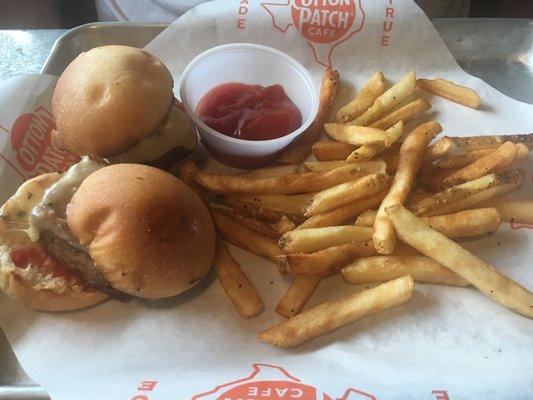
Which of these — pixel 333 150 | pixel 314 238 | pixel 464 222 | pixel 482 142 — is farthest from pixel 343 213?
pixel 482 142

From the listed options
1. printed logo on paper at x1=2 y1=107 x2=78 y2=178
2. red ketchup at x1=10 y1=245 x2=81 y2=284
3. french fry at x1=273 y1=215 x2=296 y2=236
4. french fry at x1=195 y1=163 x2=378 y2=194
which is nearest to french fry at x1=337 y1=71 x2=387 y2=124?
french fry at x1=195 y1=163 x2=378 y2=194

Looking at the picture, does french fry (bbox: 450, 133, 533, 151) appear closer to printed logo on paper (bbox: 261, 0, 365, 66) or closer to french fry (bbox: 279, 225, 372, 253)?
french fry (bbox: 279, 225, 372, 253)

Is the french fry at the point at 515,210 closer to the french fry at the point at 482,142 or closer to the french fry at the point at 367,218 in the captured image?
the french fry at the point at 482,142

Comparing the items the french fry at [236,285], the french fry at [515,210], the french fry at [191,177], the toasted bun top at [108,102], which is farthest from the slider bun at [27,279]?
the french fry at [515,210]

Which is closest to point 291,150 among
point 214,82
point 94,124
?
point 214,82

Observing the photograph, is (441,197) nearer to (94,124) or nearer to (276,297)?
(276,297)

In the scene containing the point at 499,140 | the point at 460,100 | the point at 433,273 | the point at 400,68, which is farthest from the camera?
the point at 400,68
